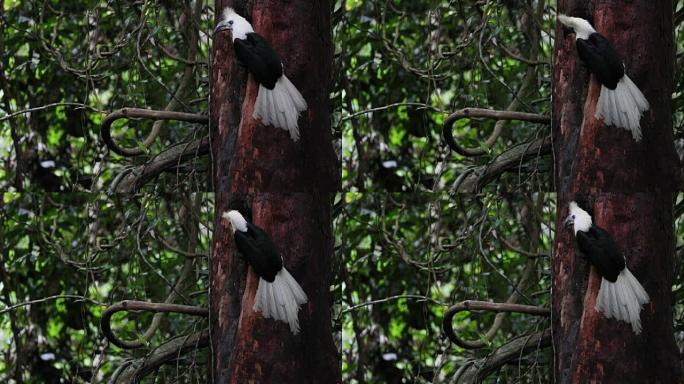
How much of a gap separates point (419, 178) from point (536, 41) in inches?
25.8

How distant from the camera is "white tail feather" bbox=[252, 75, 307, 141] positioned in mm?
3799

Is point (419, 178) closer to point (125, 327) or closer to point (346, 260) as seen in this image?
point (346, 260)

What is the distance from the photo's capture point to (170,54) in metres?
4.36

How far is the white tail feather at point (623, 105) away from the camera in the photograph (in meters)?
3.76

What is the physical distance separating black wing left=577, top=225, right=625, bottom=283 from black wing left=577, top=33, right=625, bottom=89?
0.46m

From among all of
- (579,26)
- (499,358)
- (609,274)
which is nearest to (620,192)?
(609,274)

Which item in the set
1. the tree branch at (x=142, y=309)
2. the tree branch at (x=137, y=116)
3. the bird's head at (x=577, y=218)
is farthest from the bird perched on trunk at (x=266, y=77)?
the bird's head at (x=577, y=218)

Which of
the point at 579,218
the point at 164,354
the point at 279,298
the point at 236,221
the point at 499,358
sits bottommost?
the point at 499,358

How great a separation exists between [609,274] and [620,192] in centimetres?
27

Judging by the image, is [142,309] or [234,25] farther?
[142,309]

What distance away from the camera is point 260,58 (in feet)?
12.3

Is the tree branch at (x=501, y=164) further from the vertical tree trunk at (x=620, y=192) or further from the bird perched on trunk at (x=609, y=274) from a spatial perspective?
the bird perched on trunk at (x=609, y=274)

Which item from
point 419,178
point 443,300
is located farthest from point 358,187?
point 443,300

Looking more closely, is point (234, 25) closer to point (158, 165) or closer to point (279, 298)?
point (158, 165)
